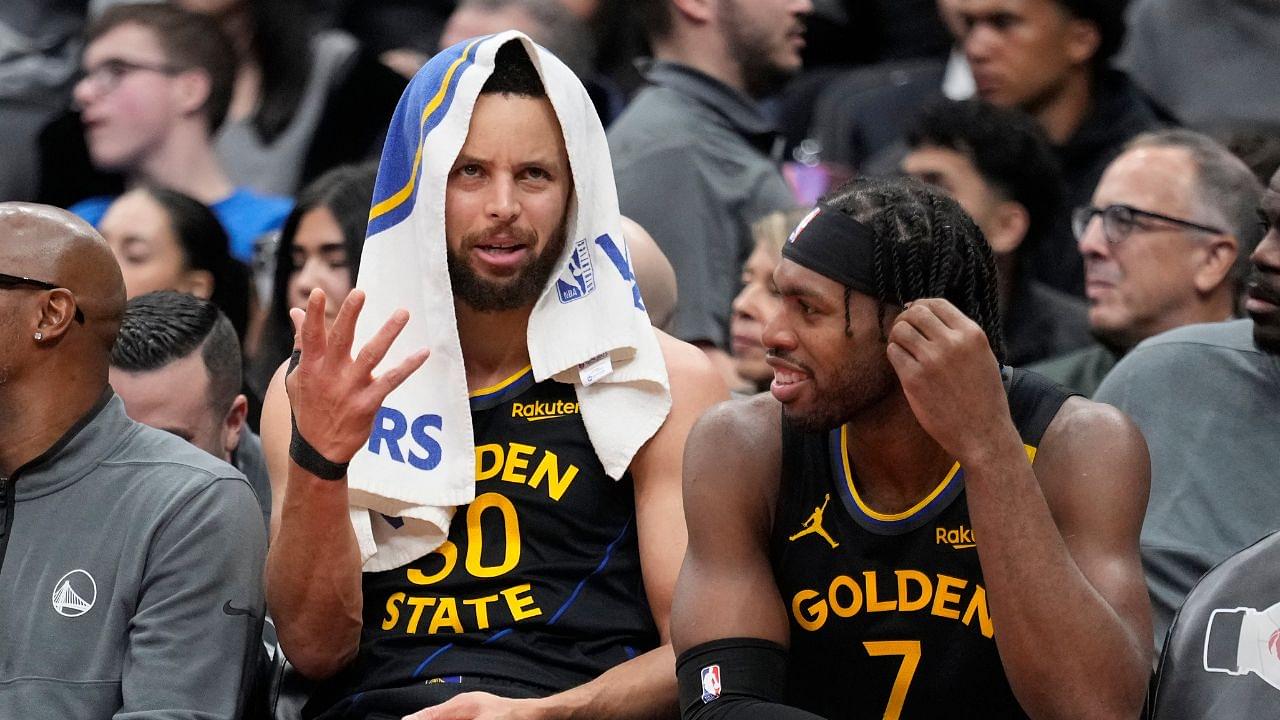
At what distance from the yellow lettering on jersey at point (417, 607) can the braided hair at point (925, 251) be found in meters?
0.96

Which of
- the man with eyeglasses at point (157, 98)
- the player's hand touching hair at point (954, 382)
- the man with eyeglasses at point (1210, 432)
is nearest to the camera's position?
the player's hand touching hair at point (954, 382)

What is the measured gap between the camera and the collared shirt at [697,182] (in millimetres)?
5047

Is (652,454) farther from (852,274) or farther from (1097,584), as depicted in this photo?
(1097,584)

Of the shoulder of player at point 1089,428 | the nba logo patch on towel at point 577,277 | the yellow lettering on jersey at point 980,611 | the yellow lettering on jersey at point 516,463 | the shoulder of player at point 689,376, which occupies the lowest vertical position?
the yellow lettering on jersey at point 980,611

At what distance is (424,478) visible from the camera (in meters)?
3.34

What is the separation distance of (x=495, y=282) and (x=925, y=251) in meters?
0.87

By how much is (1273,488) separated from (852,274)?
3.86 feet

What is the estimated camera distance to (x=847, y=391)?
3004mm

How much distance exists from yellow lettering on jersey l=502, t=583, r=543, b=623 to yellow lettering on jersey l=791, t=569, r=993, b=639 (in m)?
0.59

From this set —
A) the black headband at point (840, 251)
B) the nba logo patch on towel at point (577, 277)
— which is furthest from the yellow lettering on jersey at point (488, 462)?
the black headband at point (840, 251)

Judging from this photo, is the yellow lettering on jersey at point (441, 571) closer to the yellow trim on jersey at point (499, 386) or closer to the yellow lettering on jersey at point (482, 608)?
the yellow lettering on jersey at point (482, 608)

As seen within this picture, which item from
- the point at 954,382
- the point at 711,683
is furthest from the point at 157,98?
the point at 954,382

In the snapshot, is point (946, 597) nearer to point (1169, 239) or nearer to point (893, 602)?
point (893, 602)

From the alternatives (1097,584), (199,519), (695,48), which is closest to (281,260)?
(695,48)
